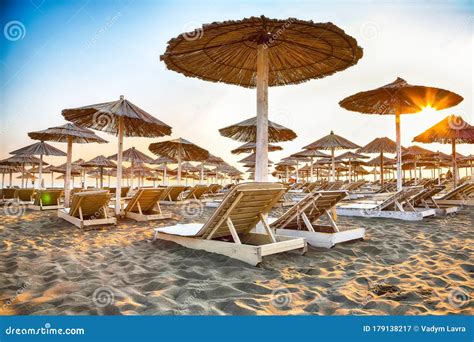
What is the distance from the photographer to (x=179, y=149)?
1080 cm

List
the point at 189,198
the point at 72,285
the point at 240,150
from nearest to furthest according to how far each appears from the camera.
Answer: the point at 72,285 < the point at 240,150 < the point at 189,198

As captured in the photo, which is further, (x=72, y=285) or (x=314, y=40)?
(x=314, y=40)

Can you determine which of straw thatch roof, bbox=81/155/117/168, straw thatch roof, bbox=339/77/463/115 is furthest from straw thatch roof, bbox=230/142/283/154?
straw thatch roof, bbox=81/155/117/168

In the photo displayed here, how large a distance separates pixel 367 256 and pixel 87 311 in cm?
296

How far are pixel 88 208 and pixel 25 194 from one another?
8.00m

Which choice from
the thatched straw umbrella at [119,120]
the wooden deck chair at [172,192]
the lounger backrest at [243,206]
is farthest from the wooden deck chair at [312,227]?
the wooden deck chair at [172,192]

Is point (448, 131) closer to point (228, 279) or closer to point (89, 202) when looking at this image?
point (228, 279)

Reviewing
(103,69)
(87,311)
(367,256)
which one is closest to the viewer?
(87,311)

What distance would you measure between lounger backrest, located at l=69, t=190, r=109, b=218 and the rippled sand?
125 centimetres

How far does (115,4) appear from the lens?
102 inches

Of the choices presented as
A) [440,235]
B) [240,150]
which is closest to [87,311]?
[440,235]

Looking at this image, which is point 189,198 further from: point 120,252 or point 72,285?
point 72,285

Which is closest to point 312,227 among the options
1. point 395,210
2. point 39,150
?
point 395,210

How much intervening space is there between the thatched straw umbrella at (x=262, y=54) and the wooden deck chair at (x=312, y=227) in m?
0.74
